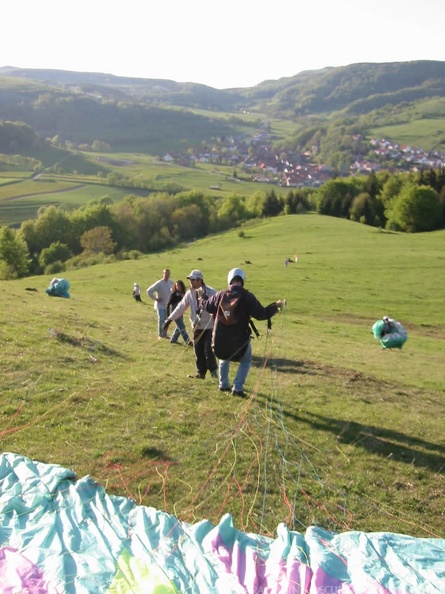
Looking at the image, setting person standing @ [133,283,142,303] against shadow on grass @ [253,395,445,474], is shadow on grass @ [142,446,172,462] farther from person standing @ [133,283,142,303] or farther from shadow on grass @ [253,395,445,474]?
person standing @ [133,283,142,303]

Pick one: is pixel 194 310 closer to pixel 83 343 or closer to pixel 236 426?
pixel 83 343

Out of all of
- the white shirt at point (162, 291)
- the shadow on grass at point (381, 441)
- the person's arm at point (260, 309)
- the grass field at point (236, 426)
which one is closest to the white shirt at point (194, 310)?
the grass field at point (236, 426)

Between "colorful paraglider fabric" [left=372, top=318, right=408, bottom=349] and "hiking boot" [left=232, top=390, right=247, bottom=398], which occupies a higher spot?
"hiking boot" [left=232, top=390, right=247, bottom=398]

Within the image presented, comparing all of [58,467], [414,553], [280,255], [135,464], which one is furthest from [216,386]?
[280,255]

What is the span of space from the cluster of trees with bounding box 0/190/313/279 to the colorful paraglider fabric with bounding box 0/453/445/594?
212 ft

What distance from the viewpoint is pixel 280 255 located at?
60.2 metres

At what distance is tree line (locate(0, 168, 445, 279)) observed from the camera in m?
78.1

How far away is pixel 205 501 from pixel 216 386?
16.5ft

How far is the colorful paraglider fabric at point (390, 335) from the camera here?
26359mm

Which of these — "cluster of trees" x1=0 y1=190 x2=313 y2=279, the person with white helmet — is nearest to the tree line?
"cluster of trees" x1=0 y1=190 x2=313 y2=279

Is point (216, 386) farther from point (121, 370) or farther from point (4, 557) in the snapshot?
point (4, 557)

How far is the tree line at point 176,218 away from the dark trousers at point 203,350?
58.4 metres

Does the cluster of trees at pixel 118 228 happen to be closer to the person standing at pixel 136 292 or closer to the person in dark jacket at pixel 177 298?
the person standing at pixel 136 292

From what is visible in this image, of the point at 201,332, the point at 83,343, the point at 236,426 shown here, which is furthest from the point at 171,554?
the point at 83,343
